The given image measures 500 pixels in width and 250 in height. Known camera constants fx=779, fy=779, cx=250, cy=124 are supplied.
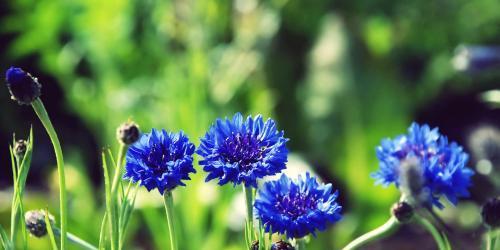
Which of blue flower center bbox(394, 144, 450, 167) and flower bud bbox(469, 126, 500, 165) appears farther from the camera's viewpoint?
flower bud bbox(469, 126, 500, 165)

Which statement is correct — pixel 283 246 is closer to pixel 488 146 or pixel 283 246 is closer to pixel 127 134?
pixel 127 134

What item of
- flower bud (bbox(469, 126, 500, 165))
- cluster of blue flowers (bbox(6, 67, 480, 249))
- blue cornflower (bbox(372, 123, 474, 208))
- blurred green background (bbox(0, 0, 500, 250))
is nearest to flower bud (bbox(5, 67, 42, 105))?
cluster of blue flowers (bbox(6, 67, 480, 249))

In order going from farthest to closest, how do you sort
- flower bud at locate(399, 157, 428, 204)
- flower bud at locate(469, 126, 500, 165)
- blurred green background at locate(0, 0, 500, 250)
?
blurred green background at locate(0, 0, 500, 250) → flower bud at locate(469, 126, 500, 165) → flower bud at locate(399, 157, 428, 204)

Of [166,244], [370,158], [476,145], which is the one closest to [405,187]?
[476,145]

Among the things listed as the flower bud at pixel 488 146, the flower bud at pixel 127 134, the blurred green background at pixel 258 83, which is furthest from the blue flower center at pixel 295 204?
the blurred green background at pixel 258 83

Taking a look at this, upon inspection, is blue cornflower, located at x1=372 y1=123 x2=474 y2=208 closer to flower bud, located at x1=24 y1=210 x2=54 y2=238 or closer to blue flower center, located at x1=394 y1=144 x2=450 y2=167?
blue flower center, located at x1=394 y1=144 x2=450 y2=167

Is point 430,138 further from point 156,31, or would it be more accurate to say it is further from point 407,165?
point 156,31
